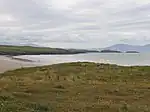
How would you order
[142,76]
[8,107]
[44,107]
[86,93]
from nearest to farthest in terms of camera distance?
1. [8,107]
2. [44,107]
3. [86,93]
4. [142,76]

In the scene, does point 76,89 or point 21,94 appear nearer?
point 21,94

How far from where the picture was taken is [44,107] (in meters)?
21.9

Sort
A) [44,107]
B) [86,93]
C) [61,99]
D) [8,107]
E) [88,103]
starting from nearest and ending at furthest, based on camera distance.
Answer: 1. [8,107]
2. [44,107]
3. [88,103]
4. [61,99]
5. [86,93]

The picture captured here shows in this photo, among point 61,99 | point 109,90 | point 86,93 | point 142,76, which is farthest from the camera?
point 142,76

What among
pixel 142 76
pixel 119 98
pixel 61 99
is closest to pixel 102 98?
pixel 119 98

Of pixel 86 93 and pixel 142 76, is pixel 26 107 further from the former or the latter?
pixel 142 76

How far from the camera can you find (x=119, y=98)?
29.5 metres

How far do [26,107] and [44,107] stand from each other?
3.85 feet

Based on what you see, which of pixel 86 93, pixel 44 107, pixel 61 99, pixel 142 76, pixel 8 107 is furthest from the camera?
pixel 142 76

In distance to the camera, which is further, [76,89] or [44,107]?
[76,89]

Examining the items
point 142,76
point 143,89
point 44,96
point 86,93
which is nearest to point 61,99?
point 44,96

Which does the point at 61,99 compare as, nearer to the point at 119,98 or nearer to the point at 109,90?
the point at 119,98

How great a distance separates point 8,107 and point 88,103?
304 inches

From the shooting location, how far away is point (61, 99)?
28000 mm
